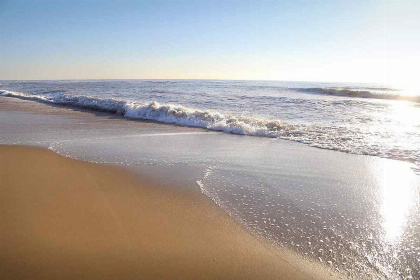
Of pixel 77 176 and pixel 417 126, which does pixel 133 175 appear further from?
pixel 417 126

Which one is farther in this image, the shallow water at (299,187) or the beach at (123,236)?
the shallow water at (299,187)

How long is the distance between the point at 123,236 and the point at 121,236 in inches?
0.8

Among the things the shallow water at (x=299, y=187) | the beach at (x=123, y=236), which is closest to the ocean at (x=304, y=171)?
the shallow water at (x=299, y=187)

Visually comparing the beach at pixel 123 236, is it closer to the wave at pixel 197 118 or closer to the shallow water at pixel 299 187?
the shallow water at pixel 299 187

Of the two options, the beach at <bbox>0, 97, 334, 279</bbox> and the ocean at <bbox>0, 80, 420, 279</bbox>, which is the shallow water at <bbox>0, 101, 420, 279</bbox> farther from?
the beach at <bbox>0, 97, 334, 279</bbox>

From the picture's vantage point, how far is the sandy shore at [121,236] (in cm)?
246

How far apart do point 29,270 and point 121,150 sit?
14.0 ft

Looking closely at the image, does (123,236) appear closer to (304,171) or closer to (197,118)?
(304,171)

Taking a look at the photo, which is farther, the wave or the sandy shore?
the wave

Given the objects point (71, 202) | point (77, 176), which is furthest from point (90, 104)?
point (71, 202)

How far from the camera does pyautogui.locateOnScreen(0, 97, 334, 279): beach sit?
2457 mm

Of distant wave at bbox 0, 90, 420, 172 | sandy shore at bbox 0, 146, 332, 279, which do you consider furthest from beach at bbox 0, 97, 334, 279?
distant wave at bbox 0, 90, 420, 172

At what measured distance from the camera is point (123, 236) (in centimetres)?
293

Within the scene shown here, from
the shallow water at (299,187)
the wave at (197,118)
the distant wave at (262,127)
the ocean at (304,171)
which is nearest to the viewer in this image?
the shallow water at (299,187)
